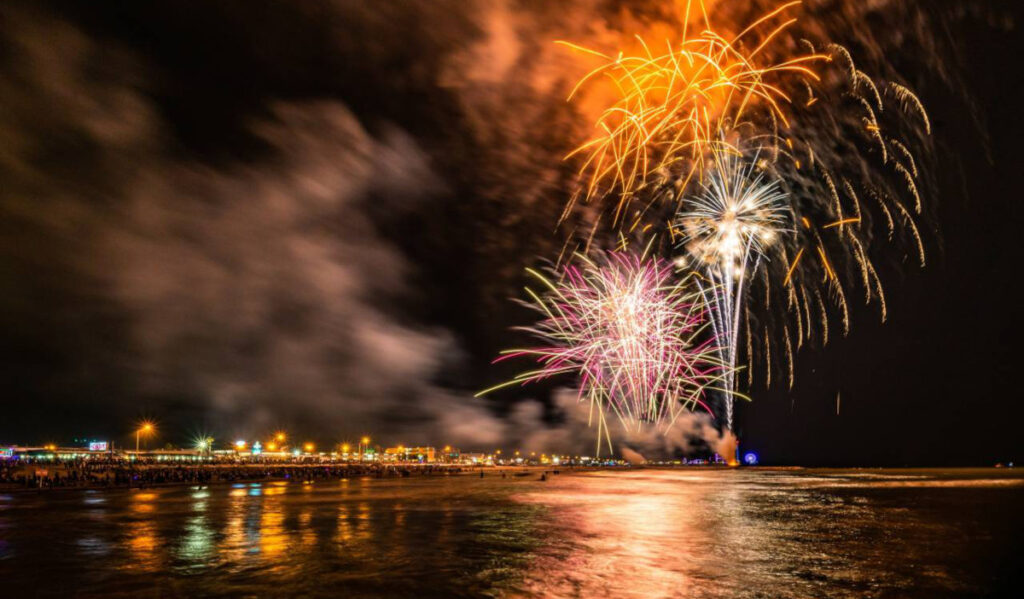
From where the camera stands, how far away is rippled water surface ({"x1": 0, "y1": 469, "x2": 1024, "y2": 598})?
978 centimetres

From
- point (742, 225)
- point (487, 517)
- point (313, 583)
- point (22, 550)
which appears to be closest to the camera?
point (313, 583)

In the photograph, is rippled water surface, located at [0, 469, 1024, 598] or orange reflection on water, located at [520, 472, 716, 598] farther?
rippled water surface, located at [0, 469, 1024, 598]

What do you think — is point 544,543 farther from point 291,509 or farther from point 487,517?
point 291,509

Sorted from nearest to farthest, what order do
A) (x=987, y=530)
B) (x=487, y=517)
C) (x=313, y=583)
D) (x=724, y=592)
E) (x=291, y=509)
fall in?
(x=724, y=592) → (x=313, y=583) → (x=987, y=530) → (x=487, y=517) → (x=291, y=509)

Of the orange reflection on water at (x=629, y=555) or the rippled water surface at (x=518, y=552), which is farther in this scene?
the rippled water surface at (x=518, y=552)

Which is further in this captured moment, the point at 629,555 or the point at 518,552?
the point at 518,552

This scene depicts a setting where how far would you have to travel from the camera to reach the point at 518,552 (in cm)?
1302

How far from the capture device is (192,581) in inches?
400

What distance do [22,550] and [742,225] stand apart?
3002cm

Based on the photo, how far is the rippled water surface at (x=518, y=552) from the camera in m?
9.78

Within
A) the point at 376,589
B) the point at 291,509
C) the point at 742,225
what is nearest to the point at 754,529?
the point at 376,589

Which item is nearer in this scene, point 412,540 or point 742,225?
point 412,540

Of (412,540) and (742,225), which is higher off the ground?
(742,225)

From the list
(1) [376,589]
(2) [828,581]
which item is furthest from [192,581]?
(2) [828,581]
